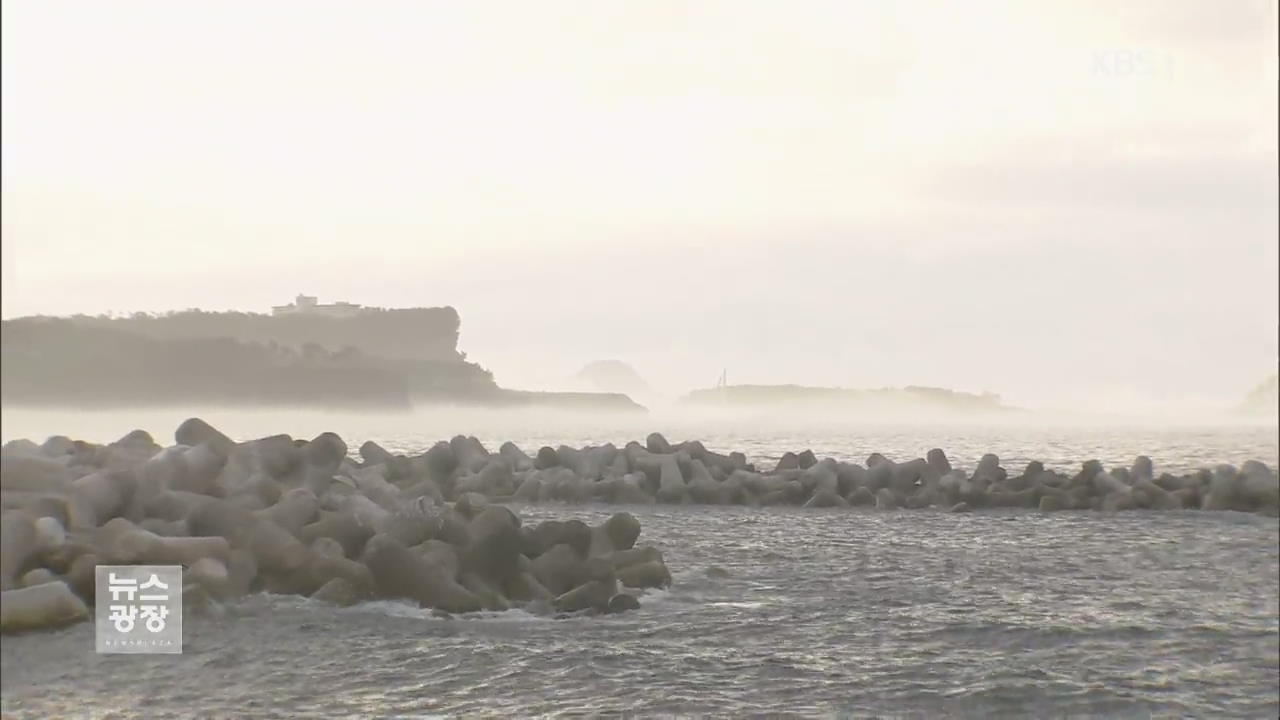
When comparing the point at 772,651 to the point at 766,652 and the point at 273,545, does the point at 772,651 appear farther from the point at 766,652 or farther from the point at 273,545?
the point at 273,545

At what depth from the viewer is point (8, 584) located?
13531mm

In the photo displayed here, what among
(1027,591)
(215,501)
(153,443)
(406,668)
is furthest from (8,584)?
(1027,591)

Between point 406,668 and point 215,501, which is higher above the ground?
point 215,501

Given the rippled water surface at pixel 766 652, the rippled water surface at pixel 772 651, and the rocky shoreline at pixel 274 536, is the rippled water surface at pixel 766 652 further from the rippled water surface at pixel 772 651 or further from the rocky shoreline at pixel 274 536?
the rocky shoreline at pixel 274 536

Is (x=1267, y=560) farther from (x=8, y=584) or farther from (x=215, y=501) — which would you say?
(x=8, y=584)

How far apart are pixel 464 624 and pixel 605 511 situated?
12024 millimetres

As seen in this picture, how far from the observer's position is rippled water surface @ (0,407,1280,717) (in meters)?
11.1

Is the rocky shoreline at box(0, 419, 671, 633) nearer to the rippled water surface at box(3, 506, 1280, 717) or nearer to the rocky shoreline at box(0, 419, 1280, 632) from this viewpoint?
the rocky shoreline at box(0, 419, 1280, 632)

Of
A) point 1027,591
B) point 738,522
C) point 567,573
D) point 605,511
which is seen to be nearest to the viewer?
point 567,573

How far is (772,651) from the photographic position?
13.0 metres

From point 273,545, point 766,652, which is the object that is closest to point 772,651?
point 766,652

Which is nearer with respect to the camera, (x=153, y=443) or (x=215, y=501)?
(x=215, y=501)

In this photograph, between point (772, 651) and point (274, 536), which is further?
point (274, 536)

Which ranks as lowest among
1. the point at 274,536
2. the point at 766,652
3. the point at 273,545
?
the point at 766,652
